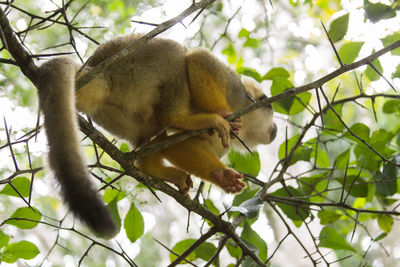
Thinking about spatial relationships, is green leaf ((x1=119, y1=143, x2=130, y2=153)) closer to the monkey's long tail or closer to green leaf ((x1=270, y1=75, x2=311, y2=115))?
the monkey's long tail

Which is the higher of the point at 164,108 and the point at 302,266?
the point at 302,266

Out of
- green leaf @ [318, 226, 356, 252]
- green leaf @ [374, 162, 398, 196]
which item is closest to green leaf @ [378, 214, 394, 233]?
green leaf @ [374, 162, 398, 196]

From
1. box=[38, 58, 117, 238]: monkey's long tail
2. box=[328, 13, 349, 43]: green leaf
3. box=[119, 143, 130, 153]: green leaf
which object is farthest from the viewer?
box=[119, 143, 130, 153]: green leaf

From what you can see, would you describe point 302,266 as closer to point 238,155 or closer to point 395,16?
point 238,155

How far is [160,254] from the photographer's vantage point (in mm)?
13414

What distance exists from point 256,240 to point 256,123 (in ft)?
4.80

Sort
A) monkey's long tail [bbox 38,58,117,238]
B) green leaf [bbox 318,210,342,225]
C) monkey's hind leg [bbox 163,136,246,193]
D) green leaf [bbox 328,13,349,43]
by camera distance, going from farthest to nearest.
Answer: monkey's hind leg [bbox 163,136,246,193] < green leaf [bbox 318,210,342,225] < green leaf [bbox 328,13,349,43] < monkey's long tail [bbox 38,58,117,238]

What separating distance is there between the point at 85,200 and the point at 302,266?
7.16m

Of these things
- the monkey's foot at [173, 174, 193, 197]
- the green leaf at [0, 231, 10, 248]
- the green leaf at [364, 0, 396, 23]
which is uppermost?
the green leaf at [364, 0, 396, 23]

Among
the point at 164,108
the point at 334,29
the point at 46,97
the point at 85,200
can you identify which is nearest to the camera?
the point at 85,200

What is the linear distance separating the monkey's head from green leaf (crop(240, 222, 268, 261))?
1303mm

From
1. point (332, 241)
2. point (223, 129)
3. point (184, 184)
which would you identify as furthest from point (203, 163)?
point (332, 241)

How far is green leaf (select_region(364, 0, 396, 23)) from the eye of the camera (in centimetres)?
246

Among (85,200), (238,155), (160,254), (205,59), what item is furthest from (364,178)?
(160,254)
